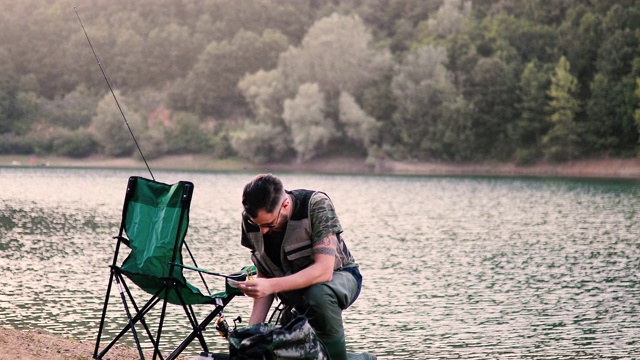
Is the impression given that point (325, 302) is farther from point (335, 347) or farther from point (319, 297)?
point (335, 347)

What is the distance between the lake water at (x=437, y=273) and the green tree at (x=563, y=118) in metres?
31.5

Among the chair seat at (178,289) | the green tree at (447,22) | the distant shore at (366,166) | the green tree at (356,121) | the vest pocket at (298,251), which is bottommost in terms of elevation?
the distant shore at (366,166)

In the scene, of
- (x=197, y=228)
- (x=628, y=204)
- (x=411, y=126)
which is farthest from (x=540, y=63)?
(x=197, y=228)

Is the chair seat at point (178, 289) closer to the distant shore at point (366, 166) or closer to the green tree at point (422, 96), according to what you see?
the distant shore at point (366, 166)

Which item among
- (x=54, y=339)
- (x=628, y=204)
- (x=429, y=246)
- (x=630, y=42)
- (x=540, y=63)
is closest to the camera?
(x=54, y=339)

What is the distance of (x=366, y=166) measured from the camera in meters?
74.4

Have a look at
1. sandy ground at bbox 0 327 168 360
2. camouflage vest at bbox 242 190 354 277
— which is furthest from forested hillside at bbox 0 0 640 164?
camouflage vest at bbox 242 190 354 277

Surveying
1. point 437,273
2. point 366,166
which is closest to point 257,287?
point 437,273

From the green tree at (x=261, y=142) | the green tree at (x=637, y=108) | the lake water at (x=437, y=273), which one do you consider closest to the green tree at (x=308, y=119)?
the green tree at (x=261, y=142)

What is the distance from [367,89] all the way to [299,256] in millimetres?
69524

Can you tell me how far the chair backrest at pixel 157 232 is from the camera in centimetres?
584

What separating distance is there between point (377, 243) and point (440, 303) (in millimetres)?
8344

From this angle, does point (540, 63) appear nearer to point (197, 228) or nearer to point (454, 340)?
point (197, 228)

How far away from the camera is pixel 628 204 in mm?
32188
